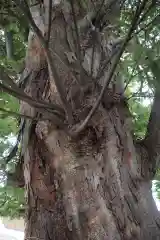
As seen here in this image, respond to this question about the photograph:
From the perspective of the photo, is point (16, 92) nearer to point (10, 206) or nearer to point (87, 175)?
point (87, 175)

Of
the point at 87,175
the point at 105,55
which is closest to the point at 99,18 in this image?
the point at 105,55

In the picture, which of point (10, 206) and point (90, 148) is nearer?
point (90, 148)

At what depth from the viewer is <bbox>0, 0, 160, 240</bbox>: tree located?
1.26 m

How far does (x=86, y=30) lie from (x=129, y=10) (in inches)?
14.1

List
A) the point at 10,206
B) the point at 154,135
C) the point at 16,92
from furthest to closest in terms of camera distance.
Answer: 1. the point at 10,206
2. the point at 154,135
3. the point at 16,92

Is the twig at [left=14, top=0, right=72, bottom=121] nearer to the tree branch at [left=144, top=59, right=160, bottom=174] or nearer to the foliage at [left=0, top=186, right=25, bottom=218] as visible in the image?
the tree branch at [left=144, top=59, right=160, bottom=174]

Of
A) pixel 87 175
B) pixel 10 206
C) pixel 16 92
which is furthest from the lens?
pixel 10 206

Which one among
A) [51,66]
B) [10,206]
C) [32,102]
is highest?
[51,66]

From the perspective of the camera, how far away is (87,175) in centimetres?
138

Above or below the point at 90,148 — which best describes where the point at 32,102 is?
above

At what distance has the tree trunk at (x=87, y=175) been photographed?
4.21 ft

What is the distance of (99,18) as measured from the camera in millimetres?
2002

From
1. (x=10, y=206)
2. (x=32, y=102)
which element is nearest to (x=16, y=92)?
(x=32, y=102)

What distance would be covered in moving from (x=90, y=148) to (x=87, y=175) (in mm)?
132
